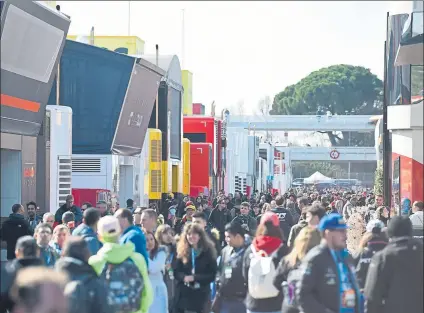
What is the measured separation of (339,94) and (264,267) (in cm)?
9663

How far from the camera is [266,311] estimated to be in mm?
9992

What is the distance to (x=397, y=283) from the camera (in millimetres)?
9148

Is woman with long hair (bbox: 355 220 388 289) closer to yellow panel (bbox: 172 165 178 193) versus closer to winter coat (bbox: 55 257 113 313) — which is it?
winter coat (bbox: 55 257 113 313)

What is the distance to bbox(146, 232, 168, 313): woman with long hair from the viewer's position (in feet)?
36.2

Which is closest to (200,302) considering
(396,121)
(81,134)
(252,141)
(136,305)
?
(136,305)

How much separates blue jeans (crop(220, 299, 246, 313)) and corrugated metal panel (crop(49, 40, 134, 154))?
15.9 meters

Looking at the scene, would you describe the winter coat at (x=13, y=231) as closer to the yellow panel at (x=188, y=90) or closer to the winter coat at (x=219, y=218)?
the winter coat at (x=219, y=218)

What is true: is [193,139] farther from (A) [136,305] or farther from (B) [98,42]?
(A) [136,305]

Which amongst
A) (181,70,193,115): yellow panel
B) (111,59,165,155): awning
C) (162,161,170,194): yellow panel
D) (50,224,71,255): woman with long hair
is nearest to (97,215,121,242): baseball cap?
(50,224,71,255): woman with long hair

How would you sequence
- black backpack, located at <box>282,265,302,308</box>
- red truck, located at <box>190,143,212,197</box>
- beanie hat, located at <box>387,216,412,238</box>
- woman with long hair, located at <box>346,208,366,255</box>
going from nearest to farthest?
black backpack, located at <box>282,265,302,308</box>, beanie hat, located at <box>387,216,412,238</box>, woman with long hair, located at <box>346,208,366,255</box>, red truck, located at <box>190,143,212,197</box>

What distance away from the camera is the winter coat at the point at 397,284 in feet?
30.0

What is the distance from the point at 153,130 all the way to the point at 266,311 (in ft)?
71.7

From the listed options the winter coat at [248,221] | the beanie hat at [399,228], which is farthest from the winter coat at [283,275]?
the winter coat at [248,221]

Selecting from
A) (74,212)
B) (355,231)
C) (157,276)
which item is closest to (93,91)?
(74,212)
